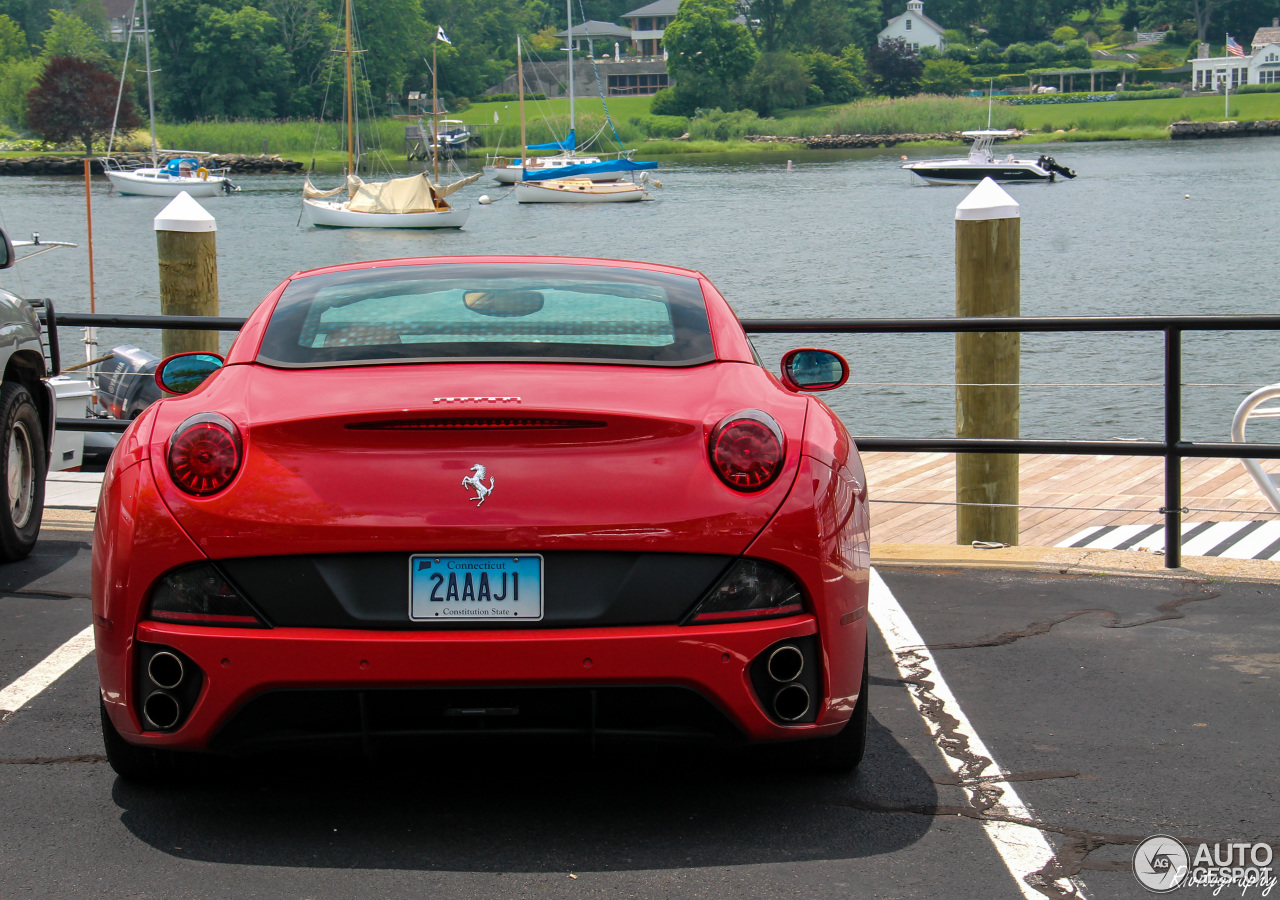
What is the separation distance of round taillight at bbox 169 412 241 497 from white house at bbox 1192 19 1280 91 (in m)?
167

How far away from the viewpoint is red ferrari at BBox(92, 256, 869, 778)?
312 cm

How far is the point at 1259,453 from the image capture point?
6273 mm

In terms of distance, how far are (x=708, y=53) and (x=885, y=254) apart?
96924 millimetres

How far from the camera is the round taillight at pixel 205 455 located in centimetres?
321

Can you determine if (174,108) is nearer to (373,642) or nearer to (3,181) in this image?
(3,181)

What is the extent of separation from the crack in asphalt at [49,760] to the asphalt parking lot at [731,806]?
0.01 metres

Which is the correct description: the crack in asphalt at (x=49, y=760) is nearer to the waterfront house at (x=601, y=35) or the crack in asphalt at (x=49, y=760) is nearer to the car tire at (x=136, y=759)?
the car tire at (x=136, y=759)

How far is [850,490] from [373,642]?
1195mm

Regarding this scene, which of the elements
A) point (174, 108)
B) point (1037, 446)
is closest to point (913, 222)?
point (1037, 446)

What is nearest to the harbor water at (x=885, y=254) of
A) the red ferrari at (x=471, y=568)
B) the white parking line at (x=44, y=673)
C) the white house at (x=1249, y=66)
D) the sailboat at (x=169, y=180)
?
the red ferrari at (x=471, y=568)

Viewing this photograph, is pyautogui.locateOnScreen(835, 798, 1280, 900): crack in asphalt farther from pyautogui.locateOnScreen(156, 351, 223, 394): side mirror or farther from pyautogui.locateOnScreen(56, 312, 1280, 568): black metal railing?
pyautogui.locateOnScreen(56, 312, 1280, 568): black metal railing

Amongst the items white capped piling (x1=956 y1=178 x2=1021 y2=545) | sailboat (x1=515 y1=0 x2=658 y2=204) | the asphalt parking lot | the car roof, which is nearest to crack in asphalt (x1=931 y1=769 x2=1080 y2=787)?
the asphalt parking lot

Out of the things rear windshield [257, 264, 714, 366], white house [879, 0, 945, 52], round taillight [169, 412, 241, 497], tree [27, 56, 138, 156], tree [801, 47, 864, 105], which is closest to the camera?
round taillight [169, 412, 241, 497]

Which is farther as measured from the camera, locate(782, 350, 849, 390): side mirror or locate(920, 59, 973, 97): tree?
locate(920, 59, 973, 97): tree
